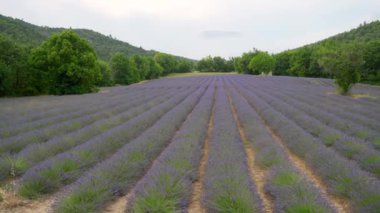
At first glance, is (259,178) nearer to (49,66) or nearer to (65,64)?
(65,64)

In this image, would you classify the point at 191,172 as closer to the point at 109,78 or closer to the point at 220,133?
the point at 220,133

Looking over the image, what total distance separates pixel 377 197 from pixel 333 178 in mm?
1460

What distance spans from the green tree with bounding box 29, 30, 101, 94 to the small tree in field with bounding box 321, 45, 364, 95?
21138mm

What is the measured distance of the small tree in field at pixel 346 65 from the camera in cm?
2212

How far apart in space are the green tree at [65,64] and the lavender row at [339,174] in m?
26.5

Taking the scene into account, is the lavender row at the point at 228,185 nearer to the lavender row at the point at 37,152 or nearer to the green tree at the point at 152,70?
the lavender row at the point at 37,152

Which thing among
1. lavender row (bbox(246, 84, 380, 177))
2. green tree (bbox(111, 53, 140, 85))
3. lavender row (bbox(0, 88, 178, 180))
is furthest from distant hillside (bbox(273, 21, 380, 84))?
green tree (bbox(111, 53, 140, 85))

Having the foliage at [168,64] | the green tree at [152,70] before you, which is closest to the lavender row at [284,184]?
the green tree at [152,70]

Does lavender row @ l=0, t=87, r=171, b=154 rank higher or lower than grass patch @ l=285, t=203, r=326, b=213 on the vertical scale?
lower

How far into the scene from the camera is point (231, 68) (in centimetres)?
11662

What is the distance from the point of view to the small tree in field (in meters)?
22.1

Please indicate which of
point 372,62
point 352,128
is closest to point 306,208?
point 352,128

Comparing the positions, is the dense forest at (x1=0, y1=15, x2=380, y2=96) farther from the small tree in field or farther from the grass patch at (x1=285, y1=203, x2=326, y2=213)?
the grass patch at (x1=285, y1=203, x2=326, y2=213)

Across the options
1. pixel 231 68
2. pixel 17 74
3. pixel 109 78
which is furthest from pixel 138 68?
pixel 231 68
